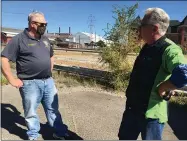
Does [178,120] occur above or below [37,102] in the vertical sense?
below

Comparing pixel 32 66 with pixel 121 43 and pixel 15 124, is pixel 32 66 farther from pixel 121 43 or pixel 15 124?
pixel 121 43

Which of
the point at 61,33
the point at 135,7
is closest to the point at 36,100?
the point at 135,7

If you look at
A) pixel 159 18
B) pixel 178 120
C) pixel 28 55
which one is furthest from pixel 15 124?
pixel 159 18

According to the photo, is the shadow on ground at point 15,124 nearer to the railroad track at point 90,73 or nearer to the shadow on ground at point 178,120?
the shadow on ground at point 178,120

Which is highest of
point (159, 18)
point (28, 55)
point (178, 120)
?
point (159, 18)

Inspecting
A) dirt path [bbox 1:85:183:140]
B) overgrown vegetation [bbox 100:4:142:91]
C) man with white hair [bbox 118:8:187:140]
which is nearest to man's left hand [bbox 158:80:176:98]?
man with white hair [bbox 118:8:187:140]

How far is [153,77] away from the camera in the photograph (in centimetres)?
293

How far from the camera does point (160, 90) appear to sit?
9.32ft

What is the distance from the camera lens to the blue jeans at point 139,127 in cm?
303

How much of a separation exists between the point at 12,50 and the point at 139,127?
2317 mm

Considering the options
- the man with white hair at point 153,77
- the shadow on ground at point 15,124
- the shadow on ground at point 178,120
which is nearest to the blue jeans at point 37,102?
the shadow on ground at point 15,124

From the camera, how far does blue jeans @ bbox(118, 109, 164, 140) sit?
3.03m

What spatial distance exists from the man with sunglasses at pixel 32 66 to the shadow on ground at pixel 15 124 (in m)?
0.48

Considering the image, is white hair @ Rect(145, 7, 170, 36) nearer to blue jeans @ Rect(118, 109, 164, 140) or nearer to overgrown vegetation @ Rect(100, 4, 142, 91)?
blue jeans @ Rect(118, 109, 164, 140)
